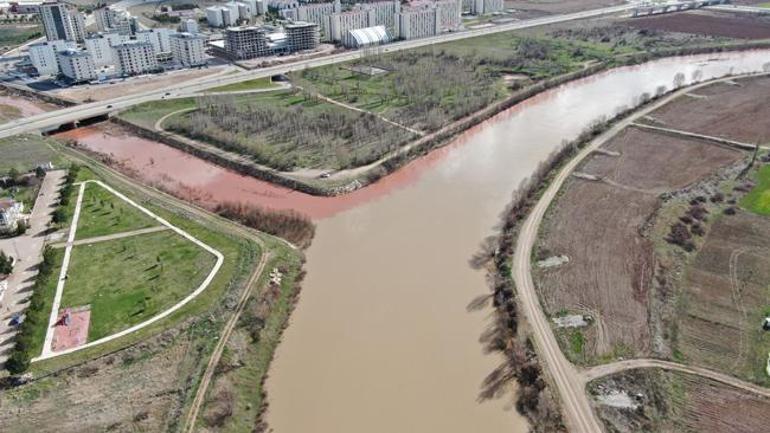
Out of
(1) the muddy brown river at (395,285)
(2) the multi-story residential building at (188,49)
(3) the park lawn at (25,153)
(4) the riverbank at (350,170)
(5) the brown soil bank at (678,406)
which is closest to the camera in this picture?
(5) the brown soil bank at (678,406)

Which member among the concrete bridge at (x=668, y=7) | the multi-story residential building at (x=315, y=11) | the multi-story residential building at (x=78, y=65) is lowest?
the multi-story residential building at (x=78, y=65)

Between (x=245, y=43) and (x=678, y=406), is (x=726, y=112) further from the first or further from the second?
(x=245, y=43)

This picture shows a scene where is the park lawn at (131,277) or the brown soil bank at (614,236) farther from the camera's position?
the park lawn at (131,277)

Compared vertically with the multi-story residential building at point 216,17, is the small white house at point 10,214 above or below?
below

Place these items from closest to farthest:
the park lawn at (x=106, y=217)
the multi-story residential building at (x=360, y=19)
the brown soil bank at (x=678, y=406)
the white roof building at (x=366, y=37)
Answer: the brown soil bank at (x=678, y=406) < the park lawn at (x=106, y=217) < the white roof building at (x=366, y=37) < the multi-story residential building at (x=360, y=19)

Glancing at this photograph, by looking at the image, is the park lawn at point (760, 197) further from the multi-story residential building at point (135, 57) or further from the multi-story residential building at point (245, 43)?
the multi-story residential building at point (135, 57)

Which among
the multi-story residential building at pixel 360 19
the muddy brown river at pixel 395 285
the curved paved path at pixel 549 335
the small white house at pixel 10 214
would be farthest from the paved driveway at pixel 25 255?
the multi-story residential building at pixel 360 19
